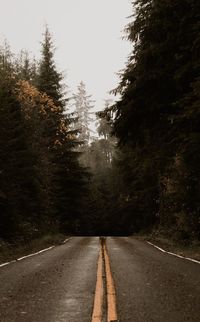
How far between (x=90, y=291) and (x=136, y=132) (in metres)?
12.5

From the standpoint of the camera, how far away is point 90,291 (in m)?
8.90

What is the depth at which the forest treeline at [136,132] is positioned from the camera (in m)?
17.3

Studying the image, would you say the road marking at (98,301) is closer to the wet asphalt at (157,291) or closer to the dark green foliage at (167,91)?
the wet asphalt at (157,291)

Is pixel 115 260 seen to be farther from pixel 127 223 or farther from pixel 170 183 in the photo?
pixel 127 223

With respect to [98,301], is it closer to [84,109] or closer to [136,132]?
[136,132]

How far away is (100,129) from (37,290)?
78418mm

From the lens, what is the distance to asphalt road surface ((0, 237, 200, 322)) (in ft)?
22.7

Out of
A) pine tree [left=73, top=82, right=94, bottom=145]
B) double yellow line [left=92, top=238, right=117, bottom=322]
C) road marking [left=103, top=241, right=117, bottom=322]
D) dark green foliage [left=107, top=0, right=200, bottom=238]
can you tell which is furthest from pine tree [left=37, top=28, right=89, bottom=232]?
pine tree [left=73, top=82, right=94, bottom=145]

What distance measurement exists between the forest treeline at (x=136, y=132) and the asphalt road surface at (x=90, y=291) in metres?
5.77

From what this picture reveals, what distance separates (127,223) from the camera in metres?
57.6

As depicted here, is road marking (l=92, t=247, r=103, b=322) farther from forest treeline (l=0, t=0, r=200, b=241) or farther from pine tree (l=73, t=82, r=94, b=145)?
pine tree (l=73, t=82, r=94, b=145)

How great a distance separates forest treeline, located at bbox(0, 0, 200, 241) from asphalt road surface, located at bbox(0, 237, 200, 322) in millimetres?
5770

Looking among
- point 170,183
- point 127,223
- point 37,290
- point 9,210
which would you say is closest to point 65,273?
point 37,290

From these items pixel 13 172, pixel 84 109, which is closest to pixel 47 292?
pixel 13 172
